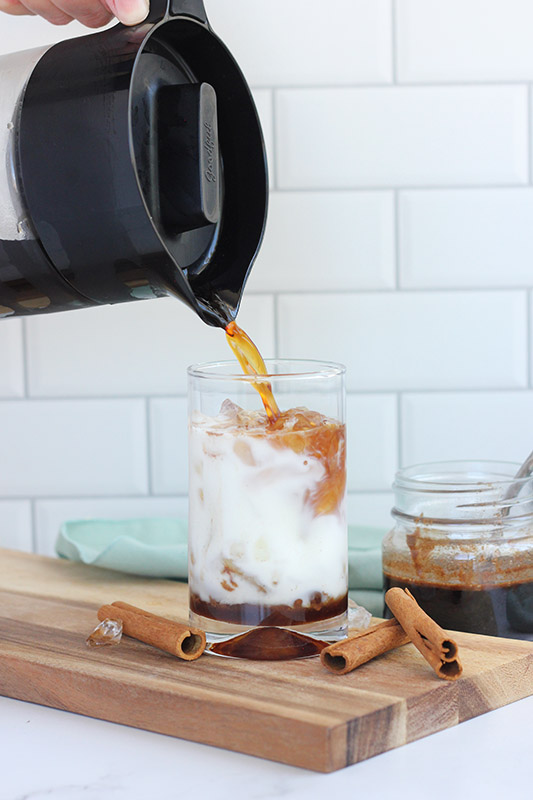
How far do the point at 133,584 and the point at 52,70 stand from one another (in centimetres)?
52

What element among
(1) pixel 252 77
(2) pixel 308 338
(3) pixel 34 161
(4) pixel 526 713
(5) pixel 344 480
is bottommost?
(4) pixel 526 713

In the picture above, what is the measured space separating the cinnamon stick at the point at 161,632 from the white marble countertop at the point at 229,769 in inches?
3.2

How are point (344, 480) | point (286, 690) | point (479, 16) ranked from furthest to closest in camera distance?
point (479, 16) < point (344, 480) < point (286, 690)

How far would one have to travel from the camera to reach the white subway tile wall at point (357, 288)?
1275 mm

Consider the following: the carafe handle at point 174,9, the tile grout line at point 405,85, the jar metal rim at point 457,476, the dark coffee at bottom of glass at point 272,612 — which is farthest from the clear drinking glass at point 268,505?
the tile grout line at point 405,85

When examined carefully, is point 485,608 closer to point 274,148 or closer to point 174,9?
point 174,9

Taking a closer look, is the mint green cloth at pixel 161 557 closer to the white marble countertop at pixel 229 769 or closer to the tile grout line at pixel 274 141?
the white marble countertop at pixel 229 769

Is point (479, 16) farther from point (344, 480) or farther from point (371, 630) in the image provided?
point (371, 630)

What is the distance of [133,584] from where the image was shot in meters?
0.99

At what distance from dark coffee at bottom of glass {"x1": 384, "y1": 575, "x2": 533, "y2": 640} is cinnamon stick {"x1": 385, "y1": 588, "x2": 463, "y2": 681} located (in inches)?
2.5

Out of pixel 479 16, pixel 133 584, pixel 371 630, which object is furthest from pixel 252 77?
pixel 371 630

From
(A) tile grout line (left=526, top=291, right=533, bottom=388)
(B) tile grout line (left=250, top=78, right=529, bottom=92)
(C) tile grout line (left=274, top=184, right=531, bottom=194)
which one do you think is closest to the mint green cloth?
(A) tile grout line (left=526, top=291, right=533, bottom=388)

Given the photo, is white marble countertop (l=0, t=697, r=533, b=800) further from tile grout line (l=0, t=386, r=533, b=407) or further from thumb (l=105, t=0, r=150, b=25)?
tile grout line (l=0, t=386, r=533, b=407)

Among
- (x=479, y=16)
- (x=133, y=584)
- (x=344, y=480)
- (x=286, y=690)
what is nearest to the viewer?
(x=286, y=690)
